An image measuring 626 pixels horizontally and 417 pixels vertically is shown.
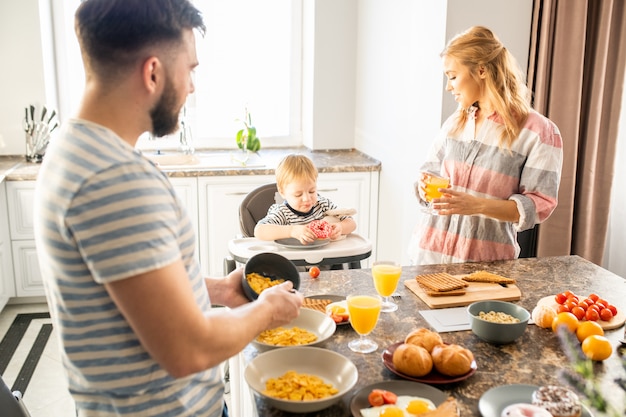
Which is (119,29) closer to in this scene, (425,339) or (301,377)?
(301,377)

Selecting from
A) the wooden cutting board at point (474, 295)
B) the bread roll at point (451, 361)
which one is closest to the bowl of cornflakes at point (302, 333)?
the bread roll at point (451, 361)

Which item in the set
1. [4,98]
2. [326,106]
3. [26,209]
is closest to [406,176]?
[326,106]

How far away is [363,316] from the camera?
1584mm

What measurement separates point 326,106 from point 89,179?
12.1ft

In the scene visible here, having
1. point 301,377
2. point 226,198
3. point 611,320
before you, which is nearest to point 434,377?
point 301,377

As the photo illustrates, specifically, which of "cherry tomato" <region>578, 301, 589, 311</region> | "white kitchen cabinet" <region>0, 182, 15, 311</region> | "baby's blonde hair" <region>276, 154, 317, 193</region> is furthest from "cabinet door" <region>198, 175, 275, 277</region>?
"cherry tomato" <region>578, 301, 589, 311</region>

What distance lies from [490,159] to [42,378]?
2395 millimetres

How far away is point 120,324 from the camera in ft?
3.67

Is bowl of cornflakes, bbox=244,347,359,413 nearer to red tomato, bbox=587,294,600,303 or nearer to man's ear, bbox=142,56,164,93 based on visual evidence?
man's ear, bbox=142,56,164,93

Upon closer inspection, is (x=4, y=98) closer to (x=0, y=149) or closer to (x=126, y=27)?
(x=0, y=149)

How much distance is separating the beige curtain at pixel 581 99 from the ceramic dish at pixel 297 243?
4.31ft

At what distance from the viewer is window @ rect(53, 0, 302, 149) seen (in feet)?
14.7

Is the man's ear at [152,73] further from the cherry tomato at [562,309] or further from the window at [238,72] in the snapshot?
the window at [238,72]

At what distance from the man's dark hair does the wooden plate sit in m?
1.31
